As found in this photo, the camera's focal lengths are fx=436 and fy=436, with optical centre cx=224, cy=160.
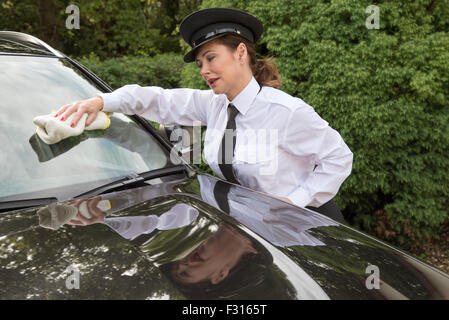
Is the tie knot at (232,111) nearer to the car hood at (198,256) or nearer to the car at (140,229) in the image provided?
the car at (140,229)

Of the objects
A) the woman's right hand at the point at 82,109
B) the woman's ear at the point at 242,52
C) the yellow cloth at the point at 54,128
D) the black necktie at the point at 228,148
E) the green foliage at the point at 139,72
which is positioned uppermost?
the green foliage at the point at 139,72

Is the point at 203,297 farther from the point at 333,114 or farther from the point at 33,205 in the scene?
the point at 333,114

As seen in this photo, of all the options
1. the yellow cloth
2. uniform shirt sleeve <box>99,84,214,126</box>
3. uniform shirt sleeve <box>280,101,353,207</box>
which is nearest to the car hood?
the yellow cloth

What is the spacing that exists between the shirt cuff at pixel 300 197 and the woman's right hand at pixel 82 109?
1070 mm

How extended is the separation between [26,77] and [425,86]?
2962mm

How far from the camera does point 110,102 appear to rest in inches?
85.4

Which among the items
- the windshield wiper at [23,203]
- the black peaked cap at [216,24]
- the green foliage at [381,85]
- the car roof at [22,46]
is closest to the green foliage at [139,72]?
the green foliage at [381,85]

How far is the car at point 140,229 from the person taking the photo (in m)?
1.23

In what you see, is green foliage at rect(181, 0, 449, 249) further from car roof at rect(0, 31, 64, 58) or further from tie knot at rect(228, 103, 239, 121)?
car roof at rect(0, 31, 64, 58)

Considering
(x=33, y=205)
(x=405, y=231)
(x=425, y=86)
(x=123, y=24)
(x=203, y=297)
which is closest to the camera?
(x=203, y=297)

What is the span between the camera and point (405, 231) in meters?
3.98

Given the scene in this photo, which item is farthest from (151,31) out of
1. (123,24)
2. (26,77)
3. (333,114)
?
(26,77)

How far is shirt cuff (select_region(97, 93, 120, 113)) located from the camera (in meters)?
2.15
